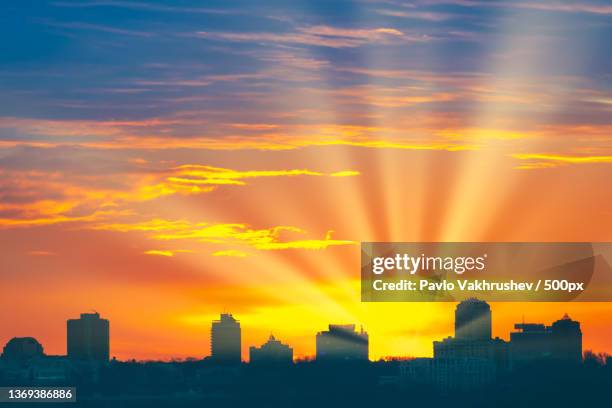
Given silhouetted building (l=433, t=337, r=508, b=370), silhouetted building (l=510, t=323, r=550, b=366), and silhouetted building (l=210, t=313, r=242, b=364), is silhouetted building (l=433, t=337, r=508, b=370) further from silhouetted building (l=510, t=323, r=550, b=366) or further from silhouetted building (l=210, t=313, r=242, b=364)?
silhouetted building (l=210, t=313, r=242, b=364)

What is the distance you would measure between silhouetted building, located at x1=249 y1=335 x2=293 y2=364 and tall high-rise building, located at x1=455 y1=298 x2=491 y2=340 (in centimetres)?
1655

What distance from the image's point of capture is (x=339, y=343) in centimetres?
13700

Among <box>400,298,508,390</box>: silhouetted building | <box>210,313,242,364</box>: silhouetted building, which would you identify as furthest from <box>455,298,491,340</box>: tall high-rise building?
<box>210,313,242,364</box>: silhouetted building

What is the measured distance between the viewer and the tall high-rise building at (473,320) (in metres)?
132

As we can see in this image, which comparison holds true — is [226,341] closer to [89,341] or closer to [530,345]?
[89,341]

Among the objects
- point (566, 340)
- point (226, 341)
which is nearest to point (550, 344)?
point (566, 340)

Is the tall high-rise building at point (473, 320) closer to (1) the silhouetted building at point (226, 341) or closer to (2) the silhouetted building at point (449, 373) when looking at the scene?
(2) the silhouetted building at point (449, 373)

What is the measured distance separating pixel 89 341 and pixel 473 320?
37.3 m

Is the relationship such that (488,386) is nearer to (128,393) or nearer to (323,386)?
(323,386)

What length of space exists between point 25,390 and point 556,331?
169ft

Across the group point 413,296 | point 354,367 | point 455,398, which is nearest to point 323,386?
point 354,367

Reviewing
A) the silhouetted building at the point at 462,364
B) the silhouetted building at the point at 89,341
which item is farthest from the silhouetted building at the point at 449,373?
the silhouetted building at the point at 89,341

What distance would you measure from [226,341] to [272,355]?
4674 mm

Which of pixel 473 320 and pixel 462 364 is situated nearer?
pixel 473 320
